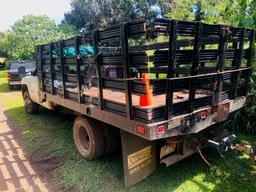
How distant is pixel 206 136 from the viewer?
12.2ft

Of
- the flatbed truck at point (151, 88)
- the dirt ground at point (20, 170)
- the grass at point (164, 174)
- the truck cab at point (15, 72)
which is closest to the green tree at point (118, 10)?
the truck cab at point (15, 72)

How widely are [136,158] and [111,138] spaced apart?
0.77 meters

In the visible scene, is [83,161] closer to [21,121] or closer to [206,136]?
[206,136]

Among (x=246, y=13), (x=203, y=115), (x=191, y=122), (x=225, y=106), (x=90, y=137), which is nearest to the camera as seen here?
(x=191, y=122)

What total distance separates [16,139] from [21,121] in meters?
1.51

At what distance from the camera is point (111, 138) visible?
13.0ft

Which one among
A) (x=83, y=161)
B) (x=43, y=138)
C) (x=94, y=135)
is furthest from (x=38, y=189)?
(x=43, y=138)

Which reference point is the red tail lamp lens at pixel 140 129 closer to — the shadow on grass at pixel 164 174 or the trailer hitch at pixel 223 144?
the shadow on grass at pixel 164 174

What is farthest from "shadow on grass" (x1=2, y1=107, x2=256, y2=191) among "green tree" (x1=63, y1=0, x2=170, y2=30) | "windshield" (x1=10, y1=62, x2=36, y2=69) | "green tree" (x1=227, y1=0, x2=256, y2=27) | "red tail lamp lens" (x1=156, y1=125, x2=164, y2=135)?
"green tree" (x1=63, y1=0, x2=170, y2=30)

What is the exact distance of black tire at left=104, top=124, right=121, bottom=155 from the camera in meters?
3.91

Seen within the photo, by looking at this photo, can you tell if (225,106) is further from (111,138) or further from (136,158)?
(111,138)

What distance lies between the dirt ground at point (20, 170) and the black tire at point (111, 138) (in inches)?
40.4

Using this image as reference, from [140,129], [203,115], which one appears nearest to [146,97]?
[140,129]

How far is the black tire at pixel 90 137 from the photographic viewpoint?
3918 mm
